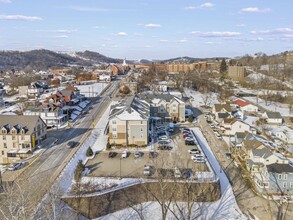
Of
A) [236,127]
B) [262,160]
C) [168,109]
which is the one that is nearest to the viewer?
[262,160]

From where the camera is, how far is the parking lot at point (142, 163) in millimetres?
19625

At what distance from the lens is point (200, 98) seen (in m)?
49.5

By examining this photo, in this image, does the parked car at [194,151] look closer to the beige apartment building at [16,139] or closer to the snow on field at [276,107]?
the beige apartment building at [16,139]

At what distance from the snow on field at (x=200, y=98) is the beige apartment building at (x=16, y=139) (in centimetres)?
2518

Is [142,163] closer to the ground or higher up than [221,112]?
closer to the ground

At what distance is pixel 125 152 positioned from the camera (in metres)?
23.1

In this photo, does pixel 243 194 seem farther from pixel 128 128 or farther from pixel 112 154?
pixel 128 128

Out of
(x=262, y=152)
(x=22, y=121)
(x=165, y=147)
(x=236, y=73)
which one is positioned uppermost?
(x=236, y=73)

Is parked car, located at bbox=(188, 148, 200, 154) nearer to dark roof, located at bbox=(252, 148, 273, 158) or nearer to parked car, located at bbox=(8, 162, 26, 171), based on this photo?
dark roof, located at bbox=(252, 148, 273, 158)

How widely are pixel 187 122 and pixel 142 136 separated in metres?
9.66

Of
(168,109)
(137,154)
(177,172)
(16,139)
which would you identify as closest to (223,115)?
(168,109)

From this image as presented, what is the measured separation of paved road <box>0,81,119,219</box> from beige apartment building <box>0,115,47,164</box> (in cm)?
157

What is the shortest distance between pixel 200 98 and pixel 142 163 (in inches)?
1194

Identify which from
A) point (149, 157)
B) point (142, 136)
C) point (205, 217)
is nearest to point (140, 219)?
point (205, 217)
